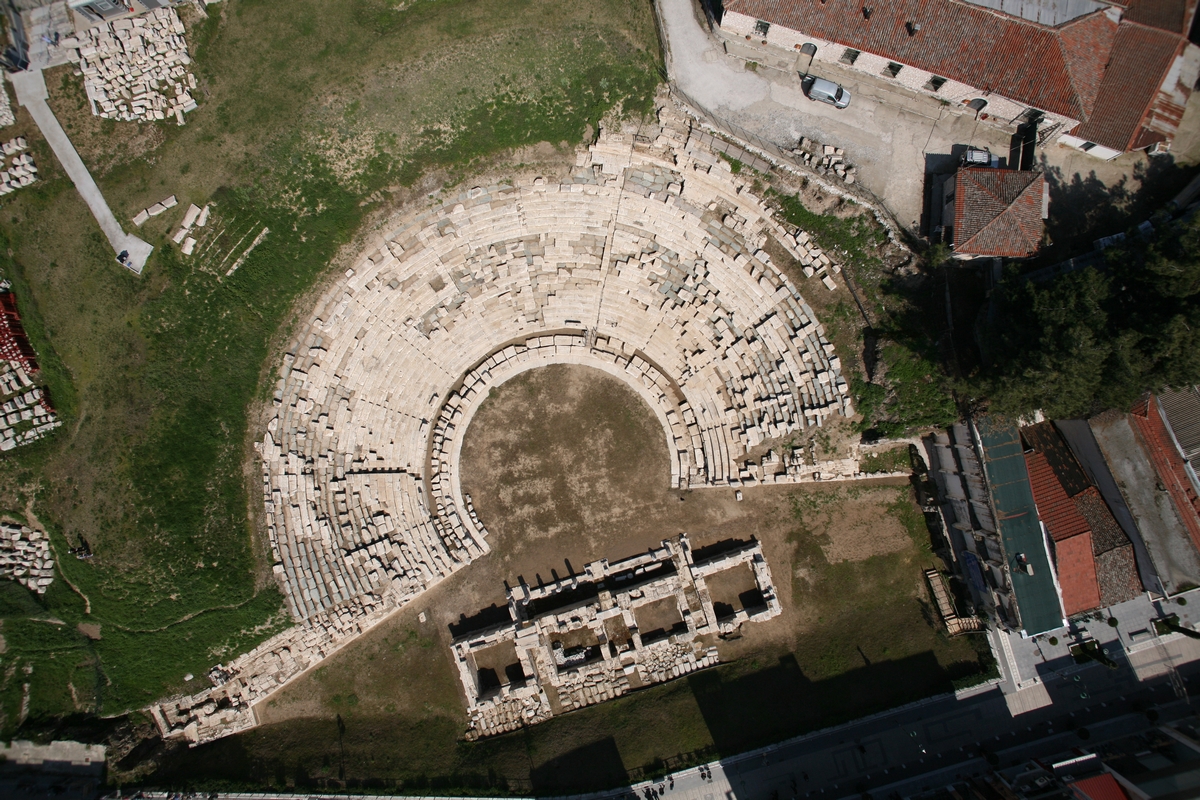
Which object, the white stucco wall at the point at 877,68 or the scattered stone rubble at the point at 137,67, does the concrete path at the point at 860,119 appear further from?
the scattered stone rubble at the point at 137,67

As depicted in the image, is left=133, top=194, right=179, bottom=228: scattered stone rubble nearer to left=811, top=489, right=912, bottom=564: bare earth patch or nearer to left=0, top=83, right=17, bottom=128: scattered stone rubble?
left=0, top=83, right=17, bottom=128: scattered stone rubble

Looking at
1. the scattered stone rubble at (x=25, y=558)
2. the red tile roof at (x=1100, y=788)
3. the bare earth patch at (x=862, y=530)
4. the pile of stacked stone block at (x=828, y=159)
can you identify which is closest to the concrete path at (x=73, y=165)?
the scattered stone rubble at (x=25, y=558)

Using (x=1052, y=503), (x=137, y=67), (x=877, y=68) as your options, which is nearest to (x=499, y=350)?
(x=877, y=68)

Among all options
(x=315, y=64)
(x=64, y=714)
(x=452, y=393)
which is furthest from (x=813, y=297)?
(x=64, y=714)

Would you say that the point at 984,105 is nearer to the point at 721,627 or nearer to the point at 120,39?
the point at 721,627

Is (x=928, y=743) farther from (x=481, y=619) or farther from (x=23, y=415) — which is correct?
(x=23, y=415)

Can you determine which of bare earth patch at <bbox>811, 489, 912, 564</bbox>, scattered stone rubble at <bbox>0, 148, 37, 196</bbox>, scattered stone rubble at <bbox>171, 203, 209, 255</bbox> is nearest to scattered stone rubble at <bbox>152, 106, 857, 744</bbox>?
bare earth patch at <bbox>811, 489, 912, 564</bbox>

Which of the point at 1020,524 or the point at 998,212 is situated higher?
the point at 998,212
